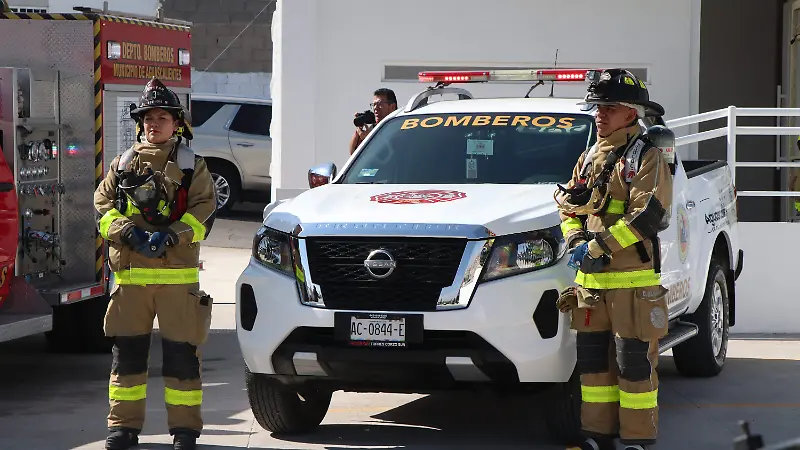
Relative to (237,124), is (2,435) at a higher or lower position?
lower

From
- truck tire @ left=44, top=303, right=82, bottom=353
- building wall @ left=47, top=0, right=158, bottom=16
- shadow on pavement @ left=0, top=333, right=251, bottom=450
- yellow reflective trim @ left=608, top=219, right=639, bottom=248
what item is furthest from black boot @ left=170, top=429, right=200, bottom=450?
building wall @ left=47, top=0, right=158, bottom=16

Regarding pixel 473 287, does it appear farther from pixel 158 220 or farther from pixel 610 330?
pixel 158 220

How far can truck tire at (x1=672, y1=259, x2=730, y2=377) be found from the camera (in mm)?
8672

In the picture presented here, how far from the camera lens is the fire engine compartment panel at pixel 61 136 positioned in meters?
8.99

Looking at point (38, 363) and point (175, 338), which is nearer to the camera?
point (175, 338)

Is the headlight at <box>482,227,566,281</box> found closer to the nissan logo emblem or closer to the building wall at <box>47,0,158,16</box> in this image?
the nissan logo emblem

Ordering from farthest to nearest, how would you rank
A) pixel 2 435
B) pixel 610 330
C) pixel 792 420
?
pixel 792 420 < pixel 2 435 < pixel 610 330

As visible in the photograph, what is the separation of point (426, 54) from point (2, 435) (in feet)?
23.2

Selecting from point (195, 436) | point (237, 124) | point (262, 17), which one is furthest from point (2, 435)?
point (262, 17)

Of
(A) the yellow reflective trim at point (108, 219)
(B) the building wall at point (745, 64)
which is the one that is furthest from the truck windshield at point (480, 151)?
(B) the building wall at point (745, 64)

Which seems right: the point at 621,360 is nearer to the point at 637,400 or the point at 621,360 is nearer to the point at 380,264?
the point at 637,400

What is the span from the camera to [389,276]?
6.44 m

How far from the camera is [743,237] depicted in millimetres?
10734

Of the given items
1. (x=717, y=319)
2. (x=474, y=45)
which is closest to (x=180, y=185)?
(x=717, y=319)
